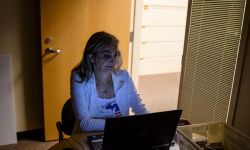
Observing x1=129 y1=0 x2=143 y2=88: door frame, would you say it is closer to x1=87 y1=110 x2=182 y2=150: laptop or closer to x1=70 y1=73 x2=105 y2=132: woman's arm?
x1=70 y1=73 x2=105 y2=132: woman's arm

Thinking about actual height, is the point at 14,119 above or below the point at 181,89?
below

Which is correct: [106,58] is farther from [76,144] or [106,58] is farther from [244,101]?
[244,101]

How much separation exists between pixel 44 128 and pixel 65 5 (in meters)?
1.21

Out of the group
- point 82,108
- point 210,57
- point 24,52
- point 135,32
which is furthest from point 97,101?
point 135,32

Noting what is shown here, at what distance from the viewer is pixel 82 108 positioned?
1.63 m

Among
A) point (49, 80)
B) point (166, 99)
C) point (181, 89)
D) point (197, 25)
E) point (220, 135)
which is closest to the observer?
point (220, 135)

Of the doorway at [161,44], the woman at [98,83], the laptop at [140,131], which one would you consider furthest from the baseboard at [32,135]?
the doorway at [161,44]

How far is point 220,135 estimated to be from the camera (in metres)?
1.53

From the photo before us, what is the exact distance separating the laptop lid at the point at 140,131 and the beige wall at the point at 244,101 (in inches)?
28.2

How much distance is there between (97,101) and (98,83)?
128mm

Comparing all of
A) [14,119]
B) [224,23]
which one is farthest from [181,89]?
[14,119]

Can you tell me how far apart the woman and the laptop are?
0.46 m

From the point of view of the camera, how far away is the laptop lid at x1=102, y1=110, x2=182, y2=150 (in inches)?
44.3

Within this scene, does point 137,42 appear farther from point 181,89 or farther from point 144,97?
point 144,97
